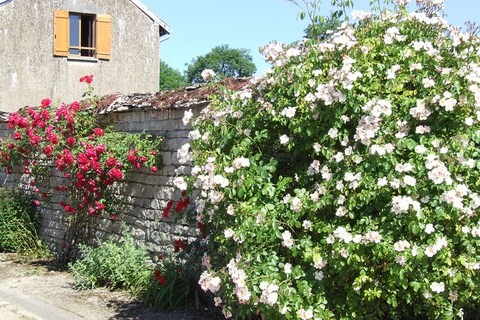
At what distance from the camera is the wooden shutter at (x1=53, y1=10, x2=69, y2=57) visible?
15352mm

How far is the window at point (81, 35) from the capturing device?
607 inches

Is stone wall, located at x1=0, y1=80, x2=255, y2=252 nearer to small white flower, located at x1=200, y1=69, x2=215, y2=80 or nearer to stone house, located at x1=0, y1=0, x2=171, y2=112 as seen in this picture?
small white flower, located at x1=200, y1=69, x2=215, y2=80

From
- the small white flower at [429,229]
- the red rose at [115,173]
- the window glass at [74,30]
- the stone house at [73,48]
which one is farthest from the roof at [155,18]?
the small white flower at [429,229]

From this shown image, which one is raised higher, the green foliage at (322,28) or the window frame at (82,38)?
the window frame at (82,38)

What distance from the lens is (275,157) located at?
4.23m

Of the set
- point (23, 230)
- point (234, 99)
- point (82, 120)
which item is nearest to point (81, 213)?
point (82, 120)

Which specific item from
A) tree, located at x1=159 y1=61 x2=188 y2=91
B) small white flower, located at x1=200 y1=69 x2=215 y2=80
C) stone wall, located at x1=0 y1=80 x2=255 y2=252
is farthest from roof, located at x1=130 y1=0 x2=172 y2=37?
tree, located at x1=159 y1=61 x2=188 y2=91

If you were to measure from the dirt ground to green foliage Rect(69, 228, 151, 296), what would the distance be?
0.44ft

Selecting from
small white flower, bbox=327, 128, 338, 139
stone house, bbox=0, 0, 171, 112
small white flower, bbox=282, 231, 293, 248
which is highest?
stone house, bbox=0, 0, 171, 112

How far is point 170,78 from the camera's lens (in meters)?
51.8

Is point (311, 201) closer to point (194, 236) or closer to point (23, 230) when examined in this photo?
point (194, 236)

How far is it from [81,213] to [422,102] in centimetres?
518

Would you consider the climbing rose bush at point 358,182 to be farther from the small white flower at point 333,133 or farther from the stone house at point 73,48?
the stone house at point 73,48

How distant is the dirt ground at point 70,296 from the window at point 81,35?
8.66 m
